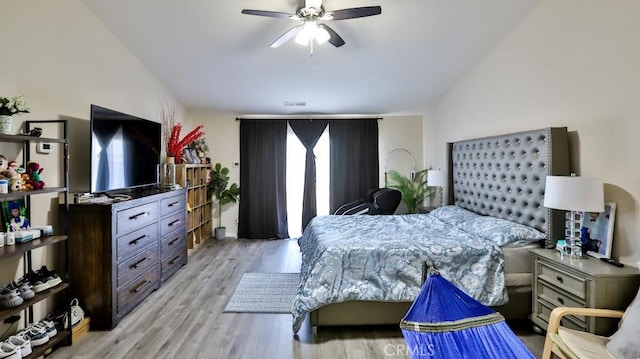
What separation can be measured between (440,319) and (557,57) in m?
2.65

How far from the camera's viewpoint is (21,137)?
2.00 meters

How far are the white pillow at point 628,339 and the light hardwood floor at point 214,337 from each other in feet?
2.54

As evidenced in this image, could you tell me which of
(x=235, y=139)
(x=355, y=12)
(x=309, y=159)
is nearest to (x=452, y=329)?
(x=355, y=12)

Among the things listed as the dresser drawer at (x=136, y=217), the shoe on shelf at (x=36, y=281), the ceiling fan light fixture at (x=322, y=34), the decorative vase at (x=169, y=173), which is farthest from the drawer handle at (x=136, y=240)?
the ceiling fan light fixture at (x=322, y=34)

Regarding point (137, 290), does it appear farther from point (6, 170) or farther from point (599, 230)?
point (599, 230)

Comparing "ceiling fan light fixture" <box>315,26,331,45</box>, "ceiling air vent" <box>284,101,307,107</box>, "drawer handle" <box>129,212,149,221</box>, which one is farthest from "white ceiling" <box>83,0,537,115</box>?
"drawer handle" <box>129,212,149,221</box>

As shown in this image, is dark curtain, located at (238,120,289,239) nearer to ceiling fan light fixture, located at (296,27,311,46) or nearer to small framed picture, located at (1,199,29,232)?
ceiling fan light fixture, located at (296,27,311,46)

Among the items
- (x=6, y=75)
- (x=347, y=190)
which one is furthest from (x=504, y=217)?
(x=6, y=75)

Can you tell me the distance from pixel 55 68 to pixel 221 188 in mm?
3389

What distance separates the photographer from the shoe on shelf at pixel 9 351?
6.24 feet

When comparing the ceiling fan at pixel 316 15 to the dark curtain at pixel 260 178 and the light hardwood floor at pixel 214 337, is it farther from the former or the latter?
the dark curtain at pixel 260 178

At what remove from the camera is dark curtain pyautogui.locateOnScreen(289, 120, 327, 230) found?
5.99 metres

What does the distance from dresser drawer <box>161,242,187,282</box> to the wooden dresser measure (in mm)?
387

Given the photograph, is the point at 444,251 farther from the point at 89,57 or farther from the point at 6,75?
the point at 89,57
